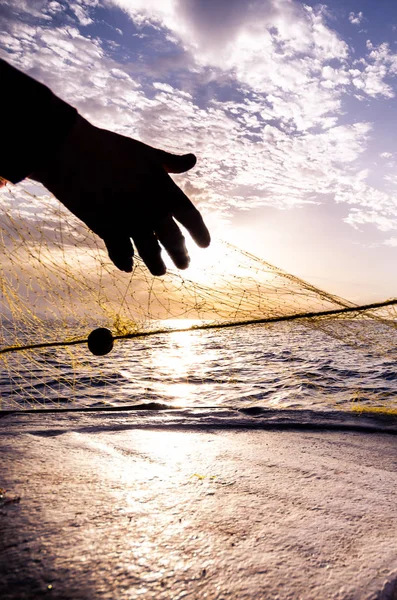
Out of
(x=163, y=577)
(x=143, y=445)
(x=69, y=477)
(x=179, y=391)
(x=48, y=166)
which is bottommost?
(x=179, y=391)

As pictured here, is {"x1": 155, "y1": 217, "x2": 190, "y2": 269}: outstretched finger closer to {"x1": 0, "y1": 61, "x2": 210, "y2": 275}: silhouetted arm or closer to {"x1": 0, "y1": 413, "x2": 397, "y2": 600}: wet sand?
{"x1": 0, "y1": 61, "x2": 210, "y2": 275}: silhouetted arm

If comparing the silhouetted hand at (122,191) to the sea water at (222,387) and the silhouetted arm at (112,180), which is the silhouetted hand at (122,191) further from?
the sea water at (222,387)

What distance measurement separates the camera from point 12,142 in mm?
1444

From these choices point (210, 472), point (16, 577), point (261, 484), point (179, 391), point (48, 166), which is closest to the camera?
point (16, 577)

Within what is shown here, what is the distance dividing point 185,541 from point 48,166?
5.40 ft

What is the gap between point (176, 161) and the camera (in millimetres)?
1729

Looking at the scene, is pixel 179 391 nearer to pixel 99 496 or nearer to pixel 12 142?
pixel 99 496

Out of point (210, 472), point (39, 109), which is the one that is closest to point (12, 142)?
point (39, 109)

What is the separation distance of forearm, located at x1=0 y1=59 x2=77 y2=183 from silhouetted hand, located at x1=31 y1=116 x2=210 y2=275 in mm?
63

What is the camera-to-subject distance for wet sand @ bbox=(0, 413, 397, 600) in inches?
45.5

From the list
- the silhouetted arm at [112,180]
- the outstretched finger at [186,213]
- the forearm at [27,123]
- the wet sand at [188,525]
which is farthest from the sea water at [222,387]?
the forearm at [27,123]

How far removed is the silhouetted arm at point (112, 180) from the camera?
1.50 m

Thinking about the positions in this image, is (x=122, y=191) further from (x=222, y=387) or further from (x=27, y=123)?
(x=222, y=387)

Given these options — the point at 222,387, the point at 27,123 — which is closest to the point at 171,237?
the point at 27,123
